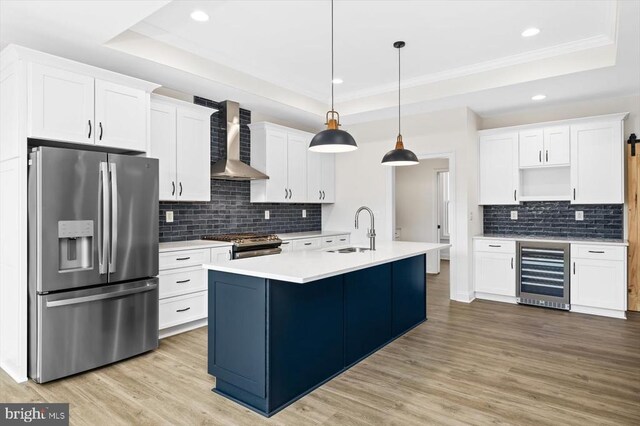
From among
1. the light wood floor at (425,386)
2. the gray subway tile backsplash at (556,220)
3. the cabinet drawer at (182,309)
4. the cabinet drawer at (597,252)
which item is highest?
the gray subway tile backsplash at (556,220)

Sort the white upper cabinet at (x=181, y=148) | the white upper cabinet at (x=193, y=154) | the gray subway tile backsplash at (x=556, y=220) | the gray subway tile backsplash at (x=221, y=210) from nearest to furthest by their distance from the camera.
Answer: the white upper cabinet at (x=181, y=148), the white upper cabinet at (x=193, y=154), the gray subway tile backsplash at (x=221, y=210), the gray subway tile backsplash at (x=556, y=220)

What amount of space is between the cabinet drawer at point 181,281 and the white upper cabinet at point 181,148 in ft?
2.65

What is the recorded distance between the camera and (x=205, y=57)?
13.4 ft

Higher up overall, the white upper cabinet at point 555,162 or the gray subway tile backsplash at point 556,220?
the white upper cabinet at point 555,162

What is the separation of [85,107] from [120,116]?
11.3 inches

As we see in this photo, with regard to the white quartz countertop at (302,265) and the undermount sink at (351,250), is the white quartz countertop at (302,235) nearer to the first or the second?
the undermount sink at (351,250)

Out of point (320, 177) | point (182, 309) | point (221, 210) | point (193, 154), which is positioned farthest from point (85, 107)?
point (320, 177)

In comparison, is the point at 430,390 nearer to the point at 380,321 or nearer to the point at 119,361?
the point at 380,321

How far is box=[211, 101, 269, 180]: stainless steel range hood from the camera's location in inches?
185

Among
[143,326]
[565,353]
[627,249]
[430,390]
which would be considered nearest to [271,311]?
[430,390]

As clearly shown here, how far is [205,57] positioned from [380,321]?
3193 millimetres

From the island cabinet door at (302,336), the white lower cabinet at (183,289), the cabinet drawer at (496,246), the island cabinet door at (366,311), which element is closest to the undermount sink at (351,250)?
the island cabinet door at (366,311)

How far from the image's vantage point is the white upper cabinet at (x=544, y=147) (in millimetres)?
4969

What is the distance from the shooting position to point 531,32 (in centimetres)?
366
